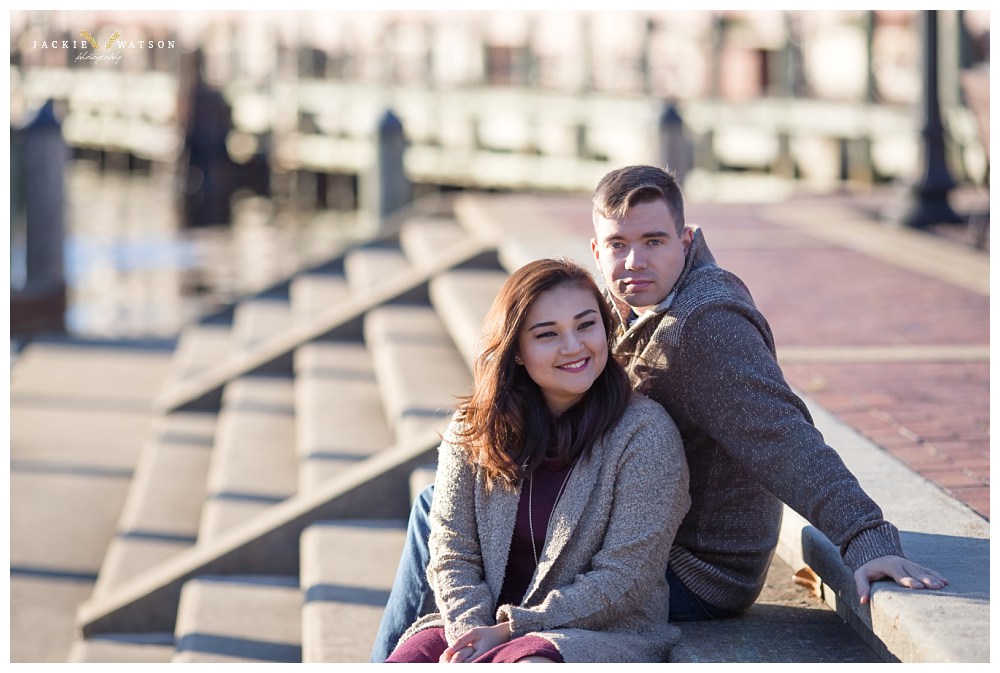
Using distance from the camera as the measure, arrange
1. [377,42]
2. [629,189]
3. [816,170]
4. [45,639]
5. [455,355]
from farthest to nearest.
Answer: [377,42], [816,170], [455,355], [45,639], [629,189]

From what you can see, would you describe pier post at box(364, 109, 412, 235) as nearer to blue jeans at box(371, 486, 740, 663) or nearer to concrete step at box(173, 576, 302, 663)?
concrete step at box(173, 576, 302, 663)

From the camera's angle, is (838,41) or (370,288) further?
(838,41)

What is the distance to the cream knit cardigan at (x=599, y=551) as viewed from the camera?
2.91 m

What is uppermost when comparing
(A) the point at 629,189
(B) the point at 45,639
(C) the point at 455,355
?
(A) the point at 629,189

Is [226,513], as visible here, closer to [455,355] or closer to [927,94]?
[455,355]

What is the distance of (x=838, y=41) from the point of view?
64.2 ft

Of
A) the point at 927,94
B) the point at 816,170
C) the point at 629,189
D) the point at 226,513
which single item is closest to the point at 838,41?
the point at 816,170

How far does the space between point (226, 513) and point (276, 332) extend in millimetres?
3242

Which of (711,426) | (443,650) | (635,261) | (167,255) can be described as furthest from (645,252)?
(167,255)

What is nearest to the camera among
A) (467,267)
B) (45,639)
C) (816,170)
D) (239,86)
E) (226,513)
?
(45,639)

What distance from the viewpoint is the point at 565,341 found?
9.84 ft

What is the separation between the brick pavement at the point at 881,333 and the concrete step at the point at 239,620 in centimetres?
201

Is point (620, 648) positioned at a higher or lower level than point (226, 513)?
higher

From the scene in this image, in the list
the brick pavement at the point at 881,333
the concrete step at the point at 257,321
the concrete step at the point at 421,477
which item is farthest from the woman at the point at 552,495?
the concrete step at the point at 257,321
